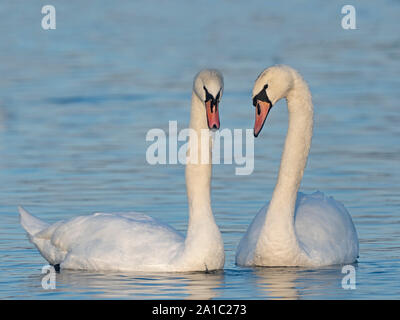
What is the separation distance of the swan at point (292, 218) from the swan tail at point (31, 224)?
2.02m

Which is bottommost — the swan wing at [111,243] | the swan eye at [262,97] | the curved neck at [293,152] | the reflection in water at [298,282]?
the reflection in water at [298,282]

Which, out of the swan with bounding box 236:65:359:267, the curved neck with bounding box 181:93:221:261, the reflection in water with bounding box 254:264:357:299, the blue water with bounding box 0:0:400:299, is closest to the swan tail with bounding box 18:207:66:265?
the blue water with bounding box 0:0:400:299

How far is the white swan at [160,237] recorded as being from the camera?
12930 mm

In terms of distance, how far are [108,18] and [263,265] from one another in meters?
23.5

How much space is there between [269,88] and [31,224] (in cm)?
280

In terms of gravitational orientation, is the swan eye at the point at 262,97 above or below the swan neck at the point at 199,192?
above

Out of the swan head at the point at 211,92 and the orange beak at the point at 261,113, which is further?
the orange beak at the point at 261,113

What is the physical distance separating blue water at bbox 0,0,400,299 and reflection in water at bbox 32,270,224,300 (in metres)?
0.02

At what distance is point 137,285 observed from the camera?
1247cm

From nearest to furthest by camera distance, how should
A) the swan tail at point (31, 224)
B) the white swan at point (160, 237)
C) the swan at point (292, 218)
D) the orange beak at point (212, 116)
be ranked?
1. the orange beak at point (212, 116)
2. the white swan at point (160, 237)
3. the swan at point (292, 218)
4. the swan tail at point (31, 224)

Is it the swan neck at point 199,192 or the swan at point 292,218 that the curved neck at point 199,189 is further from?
the swan at point 292,218

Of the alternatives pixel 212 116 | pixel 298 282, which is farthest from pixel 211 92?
pixel 298 282

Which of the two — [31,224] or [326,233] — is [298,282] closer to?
[326,233]

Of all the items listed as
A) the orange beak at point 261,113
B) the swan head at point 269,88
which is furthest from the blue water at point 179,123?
the swan head at point 269,88
